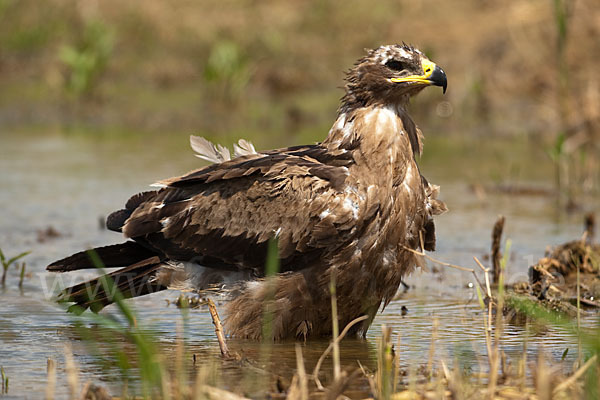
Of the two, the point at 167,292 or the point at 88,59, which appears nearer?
the point at 167,292

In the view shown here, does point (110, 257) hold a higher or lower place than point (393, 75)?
lower

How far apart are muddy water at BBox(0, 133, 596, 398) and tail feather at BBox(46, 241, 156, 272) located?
0.33 metres

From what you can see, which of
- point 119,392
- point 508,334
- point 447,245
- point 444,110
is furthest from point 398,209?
point 444,110

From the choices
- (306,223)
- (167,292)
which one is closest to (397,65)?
(306,223)

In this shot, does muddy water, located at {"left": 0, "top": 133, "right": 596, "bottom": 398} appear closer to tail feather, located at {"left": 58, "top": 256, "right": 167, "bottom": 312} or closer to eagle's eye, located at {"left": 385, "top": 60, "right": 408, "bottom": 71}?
tail feather, located at {"left": 58, "top": 256, "right": 167, "bottom": 312}

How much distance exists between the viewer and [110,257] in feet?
20.5

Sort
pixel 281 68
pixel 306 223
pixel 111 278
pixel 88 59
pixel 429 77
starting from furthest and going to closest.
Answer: pixel 281 68 < pixel 88 59 < pixel 111 278 < pixel 429 77 < pixel 306 223

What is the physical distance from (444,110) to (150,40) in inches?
206

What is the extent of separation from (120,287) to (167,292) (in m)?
1.08

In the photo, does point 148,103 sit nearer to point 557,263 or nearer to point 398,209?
point 557,263

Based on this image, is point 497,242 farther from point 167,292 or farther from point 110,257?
point 110,257

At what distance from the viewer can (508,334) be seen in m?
6.03

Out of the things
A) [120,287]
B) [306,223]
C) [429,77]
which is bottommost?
[120,287]

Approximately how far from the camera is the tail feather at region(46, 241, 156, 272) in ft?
20.4
